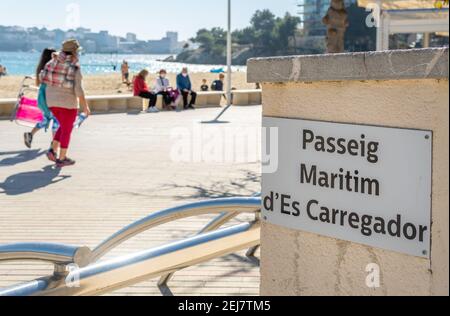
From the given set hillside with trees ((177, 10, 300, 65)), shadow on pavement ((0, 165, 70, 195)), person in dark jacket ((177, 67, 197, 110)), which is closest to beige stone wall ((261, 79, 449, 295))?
shadow on pavement ((0, 165, 70, 195))

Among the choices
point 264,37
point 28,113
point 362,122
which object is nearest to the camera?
point 362,122

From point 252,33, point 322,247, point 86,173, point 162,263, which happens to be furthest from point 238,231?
point 252,33

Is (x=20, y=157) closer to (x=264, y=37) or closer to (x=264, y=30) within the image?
(x=264, y=37)

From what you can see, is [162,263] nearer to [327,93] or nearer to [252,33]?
[327,93]

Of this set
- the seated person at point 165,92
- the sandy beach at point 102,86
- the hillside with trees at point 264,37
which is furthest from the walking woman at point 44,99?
the hillside with trees at point 264,37

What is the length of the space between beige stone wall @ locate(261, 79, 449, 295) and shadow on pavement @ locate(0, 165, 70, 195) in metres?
6.40

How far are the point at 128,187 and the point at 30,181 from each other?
1365 millimetres

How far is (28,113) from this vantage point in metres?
13.4

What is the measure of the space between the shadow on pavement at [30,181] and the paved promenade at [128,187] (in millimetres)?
12

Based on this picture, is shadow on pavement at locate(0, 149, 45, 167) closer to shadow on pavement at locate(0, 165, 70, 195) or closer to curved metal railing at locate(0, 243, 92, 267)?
shadow on pavement at locate(0, 165, 70, 195)

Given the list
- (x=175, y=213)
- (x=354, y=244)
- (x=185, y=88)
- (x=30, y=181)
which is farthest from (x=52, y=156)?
(x=185, y=88)

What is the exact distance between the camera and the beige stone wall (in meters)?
2.34

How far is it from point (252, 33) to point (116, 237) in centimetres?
13017

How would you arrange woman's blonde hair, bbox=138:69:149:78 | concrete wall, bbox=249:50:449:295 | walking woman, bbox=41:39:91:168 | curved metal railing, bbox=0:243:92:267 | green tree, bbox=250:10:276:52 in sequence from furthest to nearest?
green tree, bbox=250:10:276:52 < woman's blonde hair, bbox=138:69:149:78 < walking woman, bbox=41:39:91:168 < curved metal railing, bbox=0:243:92:267 < concrete wall, bbox=249:50:449:295
